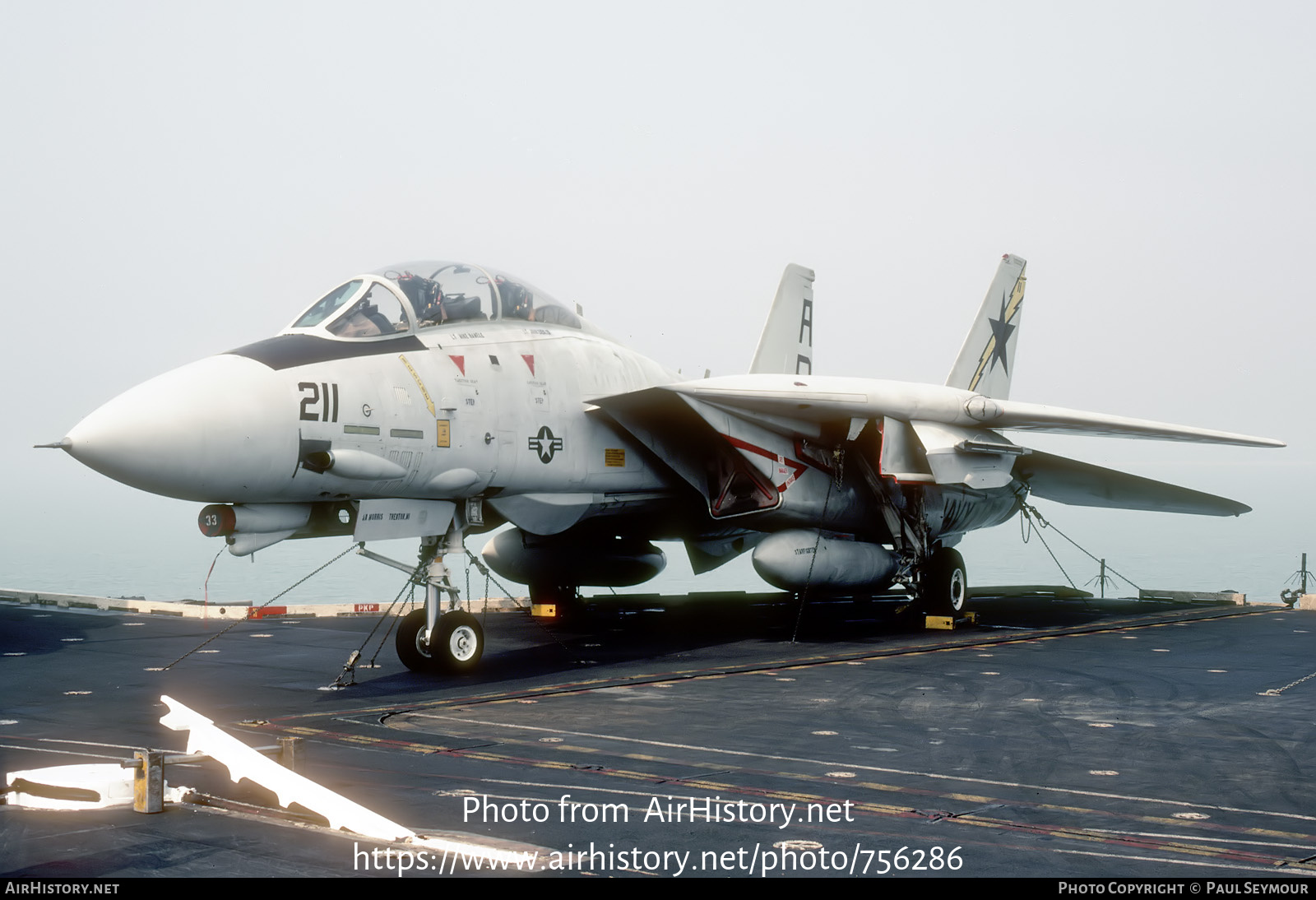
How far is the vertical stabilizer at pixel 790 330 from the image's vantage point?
18.0 m

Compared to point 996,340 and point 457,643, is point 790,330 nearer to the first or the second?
point 996,340

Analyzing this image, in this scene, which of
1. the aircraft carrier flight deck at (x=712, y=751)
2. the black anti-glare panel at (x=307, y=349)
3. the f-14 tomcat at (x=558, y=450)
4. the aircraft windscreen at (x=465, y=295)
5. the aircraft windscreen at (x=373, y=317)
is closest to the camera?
the aircraft carrier flight deck at (x=712, y=751)

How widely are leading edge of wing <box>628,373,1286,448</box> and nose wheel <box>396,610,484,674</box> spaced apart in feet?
11.0

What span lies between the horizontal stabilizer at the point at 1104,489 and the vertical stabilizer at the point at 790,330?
12.4 ft

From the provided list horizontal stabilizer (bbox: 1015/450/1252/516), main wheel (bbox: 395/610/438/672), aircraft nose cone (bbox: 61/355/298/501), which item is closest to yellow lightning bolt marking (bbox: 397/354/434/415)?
aircraft nose cone (bbox: 61/355/298/501)

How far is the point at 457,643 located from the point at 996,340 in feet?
37.6

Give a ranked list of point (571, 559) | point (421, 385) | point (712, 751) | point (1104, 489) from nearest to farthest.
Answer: point (712, 751)
point (421, 385)
point (571, 559)
point (1104, 489)

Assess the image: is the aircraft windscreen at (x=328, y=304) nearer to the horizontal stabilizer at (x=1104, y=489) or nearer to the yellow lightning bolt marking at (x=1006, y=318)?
the horizontal stabilizer at (x=1104, y=489)

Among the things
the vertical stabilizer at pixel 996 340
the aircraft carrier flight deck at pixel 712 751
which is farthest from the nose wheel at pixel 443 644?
the vertical stabilizer at pixel 996 340

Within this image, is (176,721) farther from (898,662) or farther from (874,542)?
(874,542)

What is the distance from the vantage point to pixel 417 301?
10.7 metres

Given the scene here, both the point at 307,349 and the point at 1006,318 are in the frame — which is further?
the point at 1006,318

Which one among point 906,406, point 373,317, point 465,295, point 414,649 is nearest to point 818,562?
point 906,406

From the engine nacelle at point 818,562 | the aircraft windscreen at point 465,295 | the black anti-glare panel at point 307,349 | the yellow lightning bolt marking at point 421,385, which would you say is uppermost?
the aircraft windscreen at point 465,295
